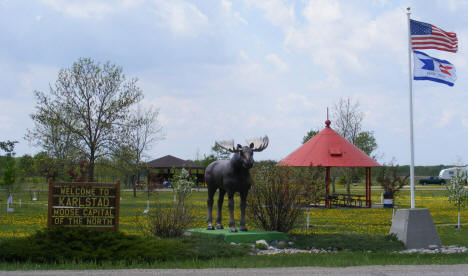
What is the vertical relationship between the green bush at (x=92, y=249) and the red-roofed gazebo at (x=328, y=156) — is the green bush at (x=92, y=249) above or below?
below

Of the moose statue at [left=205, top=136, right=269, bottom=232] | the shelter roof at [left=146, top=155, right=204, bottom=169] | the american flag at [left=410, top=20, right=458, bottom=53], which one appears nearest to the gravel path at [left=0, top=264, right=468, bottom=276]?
the moose statue at [left=205, top=136, right=269, bottom=232]

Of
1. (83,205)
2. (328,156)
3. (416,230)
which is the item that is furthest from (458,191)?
(83,205)

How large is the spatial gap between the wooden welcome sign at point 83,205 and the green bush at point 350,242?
4946 mm

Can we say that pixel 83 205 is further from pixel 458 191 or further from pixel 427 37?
pixel 458 191

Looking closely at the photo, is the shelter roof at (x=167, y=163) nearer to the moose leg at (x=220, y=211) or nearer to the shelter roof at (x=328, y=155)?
the shelter roof at (x=328, y=155)

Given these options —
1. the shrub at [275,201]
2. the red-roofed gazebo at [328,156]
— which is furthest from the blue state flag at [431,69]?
the red-roofed gazebo at [328,156]

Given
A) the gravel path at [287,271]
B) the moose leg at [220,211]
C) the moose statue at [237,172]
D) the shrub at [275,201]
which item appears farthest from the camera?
the shrub at [275,201]

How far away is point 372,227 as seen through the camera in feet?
69.7

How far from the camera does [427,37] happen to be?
16.9m

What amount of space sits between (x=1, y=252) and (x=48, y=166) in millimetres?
26946

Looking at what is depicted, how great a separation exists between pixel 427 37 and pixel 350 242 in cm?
671

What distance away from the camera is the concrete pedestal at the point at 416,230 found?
1491 cm

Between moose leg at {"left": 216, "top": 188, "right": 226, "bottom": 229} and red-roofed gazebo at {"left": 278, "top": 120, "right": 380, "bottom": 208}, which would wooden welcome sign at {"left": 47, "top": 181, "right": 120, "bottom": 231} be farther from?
red-roofed gazebo at {"left": 278, "top": 120, "right": 380, "bottom": 208}

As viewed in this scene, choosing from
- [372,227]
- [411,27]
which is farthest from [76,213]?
[372,227]
